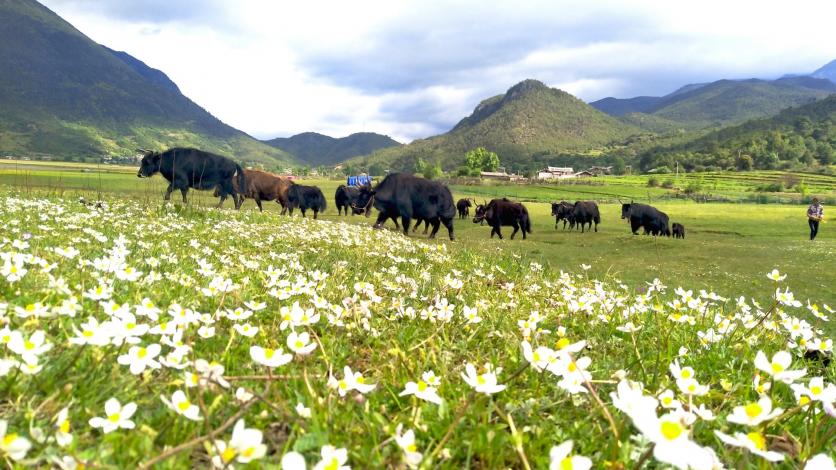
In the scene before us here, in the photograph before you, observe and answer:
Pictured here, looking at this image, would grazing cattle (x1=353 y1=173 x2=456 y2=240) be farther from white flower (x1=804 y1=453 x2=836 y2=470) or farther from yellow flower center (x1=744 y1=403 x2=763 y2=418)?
white flower (x1=804 y1=453 x2=836 y2=470)

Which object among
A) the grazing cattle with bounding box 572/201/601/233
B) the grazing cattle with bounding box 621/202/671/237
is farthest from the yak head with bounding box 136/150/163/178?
the grazing cattle with bounding box 621/202/671/237

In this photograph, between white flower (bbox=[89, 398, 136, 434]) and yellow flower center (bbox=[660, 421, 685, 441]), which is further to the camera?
white flower (bbox=[89, 398, 136, 434])

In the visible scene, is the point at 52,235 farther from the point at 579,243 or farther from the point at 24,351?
the point at 579,243

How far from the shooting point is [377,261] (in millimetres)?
Result: 7414

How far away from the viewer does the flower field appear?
1.37 meters

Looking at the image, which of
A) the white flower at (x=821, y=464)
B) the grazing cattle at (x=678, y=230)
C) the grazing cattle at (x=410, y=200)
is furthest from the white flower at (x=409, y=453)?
the grazing cattle at (x=678, y=230)

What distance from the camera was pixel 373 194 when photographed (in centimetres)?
2061

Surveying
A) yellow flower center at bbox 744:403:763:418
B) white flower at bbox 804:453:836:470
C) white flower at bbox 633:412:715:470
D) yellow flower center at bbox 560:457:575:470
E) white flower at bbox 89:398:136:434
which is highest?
white flower at bbox 633:412:715:470

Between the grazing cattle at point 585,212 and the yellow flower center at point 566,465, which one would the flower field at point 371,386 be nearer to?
the yellow flower center at point 566,465

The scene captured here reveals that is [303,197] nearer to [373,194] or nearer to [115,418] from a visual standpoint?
A: [373,194]

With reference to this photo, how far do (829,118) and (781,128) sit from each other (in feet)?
59.9

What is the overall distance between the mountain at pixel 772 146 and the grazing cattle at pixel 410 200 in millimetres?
157299

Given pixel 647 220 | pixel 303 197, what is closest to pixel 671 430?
pixel 303 197

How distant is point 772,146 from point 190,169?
187 metres
